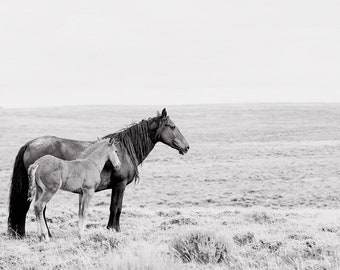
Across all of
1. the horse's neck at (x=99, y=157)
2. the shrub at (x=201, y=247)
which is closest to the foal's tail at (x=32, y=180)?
the horse's neck at (x=99, y=157)

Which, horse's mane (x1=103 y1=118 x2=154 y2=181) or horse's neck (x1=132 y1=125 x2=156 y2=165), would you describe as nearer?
horse's mane (x1=103 y1=118 x2=154 y2=181)

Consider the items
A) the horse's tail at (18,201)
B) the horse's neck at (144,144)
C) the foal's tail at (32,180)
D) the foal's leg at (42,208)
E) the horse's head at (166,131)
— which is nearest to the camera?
the foal's tail at (32,180)

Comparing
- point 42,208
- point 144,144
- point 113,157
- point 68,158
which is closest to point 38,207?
point 42,208

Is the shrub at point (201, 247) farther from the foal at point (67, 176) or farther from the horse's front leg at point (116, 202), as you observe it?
the horse's front leg at point (116, 202)

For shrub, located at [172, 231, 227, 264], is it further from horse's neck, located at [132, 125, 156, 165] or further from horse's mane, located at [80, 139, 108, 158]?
horse's neck, located at [132, 125, 156, 165]

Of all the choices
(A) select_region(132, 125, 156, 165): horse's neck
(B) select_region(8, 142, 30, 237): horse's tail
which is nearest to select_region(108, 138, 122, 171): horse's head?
(A) select_region(132, 125, 156, 165): horse's neck

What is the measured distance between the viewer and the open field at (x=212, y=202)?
7.62 meters

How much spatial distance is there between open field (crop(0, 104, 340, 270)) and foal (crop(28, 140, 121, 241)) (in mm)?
563

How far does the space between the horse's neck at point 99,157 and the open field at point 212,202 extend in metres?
1.14

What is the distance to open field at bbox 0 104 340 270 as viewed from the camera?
25.0ft

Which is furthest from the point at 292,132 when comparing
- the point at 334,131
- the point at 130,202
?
the point at 130,202

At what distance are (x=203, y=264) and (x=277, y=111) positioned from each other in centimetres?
7402

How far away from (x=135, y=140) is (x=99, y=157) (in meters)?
1.27

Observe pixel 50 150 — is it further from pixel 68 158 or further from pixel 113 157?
pixel 113 157
